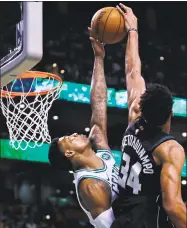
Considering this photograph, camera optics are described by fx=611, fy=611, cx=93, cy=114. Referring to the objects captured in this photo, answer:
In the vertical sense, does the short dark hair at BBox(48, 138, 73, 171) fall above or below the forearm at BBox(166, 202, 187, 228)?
above

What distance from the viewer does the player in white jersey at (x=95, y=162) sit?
351 centimetres

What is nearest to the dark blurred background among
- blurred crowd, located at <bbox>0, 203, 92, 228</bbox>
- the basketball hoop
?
blurred crowd, located at <bbox>0, 203, 92, 228</bbox>

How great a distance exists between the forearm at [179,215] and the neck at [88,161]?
2.79 feet

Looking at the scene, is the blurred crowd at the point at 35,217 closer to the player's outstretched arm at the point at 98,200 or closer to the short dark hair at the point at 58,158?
the short dark hair at the point at 58,158

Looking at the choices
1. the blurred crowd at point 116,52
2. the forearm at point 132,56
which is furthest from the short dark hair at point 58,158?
the blurred crowd at point 116,52

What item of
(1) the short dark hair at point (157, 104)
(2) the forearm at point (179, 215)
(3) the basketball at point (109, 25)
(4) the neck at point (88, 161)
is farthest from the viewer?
(3) the basketball at point (109, 25)

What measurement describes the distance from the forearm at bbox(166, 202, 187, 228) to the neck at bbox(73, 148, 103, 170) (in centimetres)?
85

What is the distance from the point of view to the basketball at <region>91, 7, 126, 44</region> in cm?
376

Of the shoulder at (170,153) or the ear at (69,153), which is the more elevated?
the shoulder at (170,153)

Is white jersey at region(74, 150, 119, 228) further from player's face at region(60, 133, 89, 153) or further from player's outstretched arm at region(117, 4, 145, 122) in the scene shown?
player's outstretched arm at region(117, 4, 145, 122)

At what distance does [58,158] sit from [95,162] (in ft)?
0.79

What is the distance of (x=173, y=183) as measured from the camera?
293 cm

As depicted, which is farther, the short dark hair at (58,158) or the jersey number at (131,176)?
the short dark hair at (58,158)

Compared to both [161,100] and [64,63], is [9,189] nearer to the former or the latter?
[64,63]
